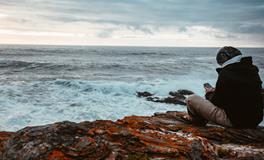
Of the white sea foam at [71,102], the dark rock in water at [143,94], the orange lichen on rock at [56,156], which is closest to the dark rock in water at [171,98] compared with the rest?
the dark rock in water at [143,94]

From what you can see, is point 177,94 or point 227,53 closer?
point 227,53

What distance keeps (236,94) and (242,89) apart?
0.12 metres

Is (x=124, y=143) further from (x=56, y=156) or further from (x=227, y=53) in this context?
(x=227, y=53)

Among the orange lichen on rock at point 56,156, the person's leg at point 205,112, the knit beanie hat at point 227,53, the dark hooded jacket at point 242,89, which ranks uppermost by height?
the knit beanie hat at point 227,53

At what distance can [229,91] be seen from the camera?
4004 millimetres

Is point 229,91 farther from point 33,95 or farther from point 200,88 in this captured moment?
point 200,88

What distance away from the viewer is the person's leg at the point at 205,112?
4.36 m

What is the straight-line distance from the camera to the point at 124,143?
3441mm

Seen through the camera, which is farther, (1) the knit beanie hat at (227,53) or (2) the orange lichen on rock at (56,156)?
(1) the knit beanie hat at (227,53)

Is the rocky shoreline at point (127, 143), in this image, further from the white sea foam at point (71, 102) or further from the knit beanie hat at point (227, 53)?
the white sea foam at point (71, 102)

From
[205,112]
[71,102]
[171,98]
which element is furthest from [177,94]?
[205,112]

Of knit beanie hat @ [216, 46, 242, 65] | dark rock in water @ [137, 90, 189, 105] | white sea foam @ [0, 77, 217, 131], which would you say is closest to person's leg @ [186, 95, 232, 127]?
knit beanie hat @ [216, 46, 242, 65]

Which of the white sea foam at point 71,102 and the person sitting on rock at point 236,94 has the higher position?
the person sitting on rock at point 236,94

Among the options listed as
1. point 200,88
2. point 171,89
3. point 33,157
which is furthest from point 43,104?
point 200,88
